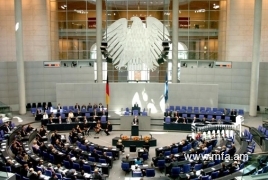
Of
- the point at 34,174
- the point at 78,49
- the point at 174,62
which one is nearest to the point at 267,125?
the point at 174,62

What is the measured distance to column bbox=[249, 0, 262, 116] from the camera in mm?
27469

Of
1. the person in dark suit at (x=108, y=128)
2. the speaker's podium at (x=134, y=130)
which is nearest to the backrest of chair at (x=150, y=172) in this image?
the speaker's podium at (x=134, y=130)

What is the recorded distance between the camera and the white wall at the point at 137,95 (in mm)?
28922

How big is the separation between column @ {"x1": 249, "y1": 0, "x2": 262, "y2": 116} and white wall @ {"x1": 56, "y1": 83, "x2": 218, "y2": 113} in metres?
3.34

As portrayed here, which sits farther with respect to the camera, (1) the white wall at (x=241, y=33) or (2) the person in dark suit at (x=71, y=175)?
(1) the white wall at (x=241, y=33)

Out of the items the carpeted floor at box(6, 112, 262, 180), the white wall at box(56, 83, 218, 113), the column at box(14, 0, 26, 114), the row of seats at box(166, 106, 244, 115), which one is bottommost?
the carpeted floor at box(6, 112, 262, 180)

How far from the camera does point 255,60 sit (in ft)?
91.7

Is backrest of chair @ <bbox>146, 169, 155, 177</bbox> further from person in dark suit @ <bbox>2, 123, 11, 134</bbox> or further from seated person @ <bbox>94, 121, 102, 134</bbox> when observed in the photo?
person in dark suit @ <bbox>2, 123, 11, 134</bbox>

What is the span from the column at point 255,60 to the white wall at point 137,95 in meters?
3.34

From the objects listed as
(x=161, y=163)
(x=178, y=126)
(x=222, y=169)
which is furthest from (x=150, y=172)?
(x=178, y=126)

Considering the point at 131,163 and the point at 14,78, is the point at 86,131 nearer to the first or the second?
the point at 131,163

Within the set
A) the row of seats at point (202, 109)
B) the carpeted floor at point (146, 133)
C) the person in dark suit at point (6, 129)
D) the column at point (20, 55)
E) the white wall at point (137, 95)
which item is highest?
the column at point (20, 55)

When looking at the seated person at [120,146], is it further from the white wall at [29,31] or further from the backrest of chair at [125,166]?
the white wall at [29,31]

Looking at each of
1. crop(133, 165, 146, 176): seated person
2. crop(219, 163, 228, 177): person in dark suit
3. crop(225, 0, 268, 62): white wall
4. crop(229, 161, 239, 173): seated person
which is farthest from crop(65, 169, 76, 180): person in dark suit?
crop(225, 0, 268, 62): white wall
